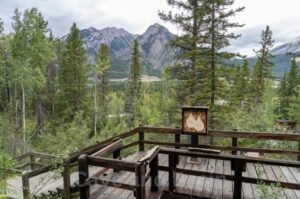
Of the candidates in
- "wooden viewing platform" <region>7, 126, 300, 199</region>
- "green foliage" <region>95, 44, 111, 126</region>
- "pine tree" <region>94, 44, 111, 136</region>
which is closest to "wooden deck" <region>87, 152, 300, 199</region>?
"wooden viewing platform" <region>7, 126, 300, 199</region>

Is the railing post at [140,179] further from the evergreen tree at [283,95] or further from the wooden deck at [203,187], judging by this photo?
the evergreen tree at [283,95]

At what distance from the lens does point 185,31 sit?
483 inches

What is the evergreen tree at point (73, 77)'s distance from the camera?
88.1 ft

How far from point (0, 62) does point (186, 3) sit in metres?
14.3

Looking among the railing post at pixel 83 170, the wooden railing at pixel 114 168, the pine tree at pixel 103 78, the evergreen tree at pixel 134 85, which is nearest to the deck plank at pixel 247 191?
the wooden railing at pixel 114 168

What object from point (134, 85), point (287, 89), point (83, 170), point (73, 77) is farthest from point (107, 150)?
point (287, 89)

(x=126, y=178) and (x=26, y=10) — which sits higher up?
(x=26, y=10)

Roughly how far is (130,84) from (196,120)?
27129 mm

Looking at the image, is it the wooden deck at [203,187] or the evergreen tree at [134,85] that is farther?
the evergreen tree at [134,85]

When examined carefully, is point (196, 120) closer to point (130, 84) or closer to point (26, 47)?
point (26, 47)

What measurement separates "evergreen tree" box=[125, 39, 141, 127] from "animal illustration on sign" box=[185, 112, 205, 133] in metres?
25.0

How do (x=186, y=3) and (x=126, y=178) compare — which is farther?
(x=186, y=3)

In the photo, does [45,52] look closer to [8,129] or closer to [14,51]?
[14,51]

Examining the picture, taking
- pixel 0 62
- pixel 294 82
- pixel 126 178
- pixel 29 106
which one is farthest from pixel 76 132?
pixel 294 82
